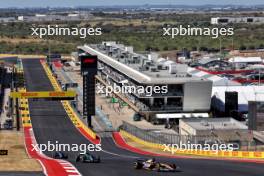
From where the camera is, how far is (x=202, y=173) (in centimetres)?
4653

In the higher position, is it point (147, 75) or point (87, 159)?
point (147, 75)

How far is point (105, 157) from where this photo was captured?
194 ft

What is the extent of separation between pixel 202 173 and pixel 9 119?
143 feet

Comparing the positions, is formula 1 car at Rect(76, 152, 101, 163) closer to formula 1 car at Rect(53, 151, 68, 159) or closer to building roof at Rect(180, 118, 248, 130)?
formula 1 car at Rect(53, 151, 68, 159)

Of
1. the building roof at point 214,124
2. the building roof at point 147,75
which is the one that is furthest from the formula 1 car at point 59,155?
the building roof at point 147,75

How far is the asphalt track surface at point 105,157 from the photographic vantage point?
154 ft

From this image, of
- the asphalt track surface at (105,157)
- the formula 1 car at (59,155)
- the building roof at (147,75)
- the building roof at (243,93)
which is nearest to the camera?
the asphalt track surface at (105,157)

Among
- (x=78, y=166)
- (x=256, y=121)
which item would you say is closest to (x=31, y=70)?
(x=256, y=121)

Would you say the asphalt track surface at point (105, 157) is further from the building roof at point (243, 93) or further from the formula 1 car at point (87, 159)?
the building roof at point (243, 93)

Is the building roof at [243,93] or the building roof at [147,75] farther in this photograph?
the building roof at [243,93]

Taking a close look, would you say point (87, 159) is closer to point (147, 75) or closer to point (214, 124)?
point (214, 124)

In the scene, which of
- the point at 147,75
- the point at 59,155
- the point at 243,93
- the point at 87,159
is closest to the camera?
the point at 87,159

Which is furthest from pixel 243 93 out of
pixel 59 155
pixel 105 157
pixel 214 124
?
pixel 59 155

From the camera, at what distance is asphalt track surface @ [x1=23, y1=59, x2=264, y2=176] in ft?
154
